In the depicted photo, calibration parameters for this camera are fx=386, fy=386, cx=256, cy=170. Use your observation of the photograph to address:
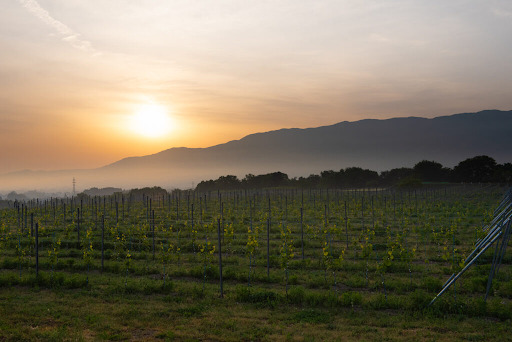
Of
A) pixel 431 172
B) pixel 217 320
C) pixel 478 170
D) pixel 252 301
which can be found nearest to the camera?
pixel 217 320

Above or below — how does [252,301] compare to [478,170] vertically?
below

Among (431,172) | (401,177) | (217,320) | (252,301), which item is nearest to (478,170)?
(431,172)

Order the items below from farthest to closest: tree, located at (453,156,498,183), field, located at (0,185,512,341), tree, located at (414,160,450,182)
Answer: tree, located at (414,160,450,182) < tree, located at (453,156,498,183) < field, located at (0,185,512,341)

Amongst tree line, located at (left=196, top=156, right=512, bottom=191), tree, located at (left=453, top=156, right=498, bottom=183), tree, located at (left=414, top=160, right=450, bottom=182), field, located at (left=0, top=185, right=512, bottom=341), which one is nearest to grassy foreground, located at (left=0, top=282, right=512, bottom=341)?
field, located at (left=0, top=185, right=512, bottom=341)

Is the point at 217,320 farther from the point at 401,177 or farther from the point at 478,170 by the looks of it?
the point at 401,177

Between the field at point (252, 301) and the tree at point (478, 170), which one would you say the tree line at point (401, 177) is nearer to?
the tree at point (478, 170)

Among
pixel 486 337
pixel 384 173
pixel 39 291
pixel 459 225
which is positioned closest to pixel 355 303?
pixel 486 337

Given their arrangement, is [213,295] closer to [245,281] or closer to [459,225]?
[245,281]

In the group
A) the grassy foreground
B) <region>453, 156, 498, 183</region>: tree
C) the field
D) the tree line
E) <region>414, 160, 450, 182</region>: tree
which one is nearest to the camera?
the grassy foreground

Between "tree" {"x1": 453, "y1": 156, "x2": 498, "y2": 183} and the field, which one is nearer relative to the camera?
the field

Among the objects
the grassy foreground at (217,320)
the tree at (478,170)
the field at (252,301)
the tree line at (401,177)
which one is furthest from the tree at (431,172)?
the grassy foreground at (217,320)

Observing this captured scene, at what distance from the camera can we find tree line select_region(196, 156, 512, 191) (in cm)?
8125

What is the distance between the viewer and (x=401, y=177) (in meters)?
104

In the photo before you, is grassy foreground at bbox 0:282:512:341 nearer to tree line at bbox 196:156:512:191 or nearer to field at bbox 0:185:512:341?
field at bbox 0:185:512:341
